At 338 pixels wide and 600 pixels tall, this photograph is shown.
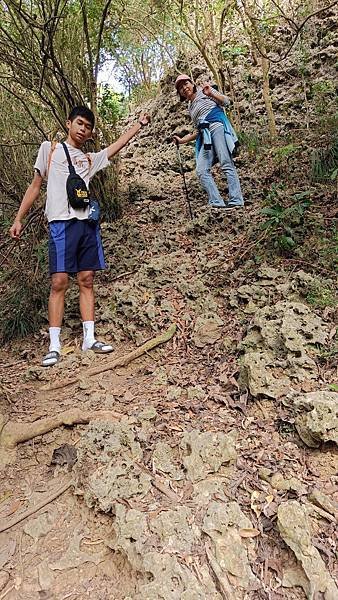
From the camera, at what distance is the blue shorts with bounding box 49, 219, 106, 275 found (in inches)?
126

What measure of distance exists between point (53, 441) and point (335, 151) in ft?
13.7

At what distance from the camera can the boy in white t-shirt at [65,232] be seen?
10.5ft

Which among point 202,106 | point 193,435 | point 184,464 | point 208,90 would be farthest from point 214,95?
point 184,464

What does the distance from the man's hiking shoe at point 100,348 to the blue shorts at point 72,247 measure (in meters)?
0.61

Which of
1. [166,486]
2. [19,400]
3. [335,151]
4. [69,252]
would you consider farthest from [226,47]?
[166,486]

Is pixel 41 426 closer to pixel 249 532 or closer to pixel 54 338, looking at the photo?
pixel 54 338

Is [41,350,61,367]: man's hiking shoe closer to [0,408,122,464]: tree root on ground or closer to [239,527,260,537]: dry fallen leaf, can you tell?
[0,408,122,464]: tree root on ground

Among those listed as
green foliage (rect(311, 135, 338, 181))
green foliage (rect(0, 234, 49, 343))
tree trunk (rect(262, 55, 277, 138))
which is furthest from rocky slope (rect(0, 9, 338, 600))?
tree trunk (rect(262, 55, 277, 138))

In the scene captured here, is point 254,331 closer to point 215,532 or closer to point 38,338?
point 215,532

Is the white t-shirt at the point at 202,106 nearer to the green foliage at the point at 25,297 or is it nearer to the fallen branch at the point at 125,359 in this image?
the green foliage at the point at 25,297

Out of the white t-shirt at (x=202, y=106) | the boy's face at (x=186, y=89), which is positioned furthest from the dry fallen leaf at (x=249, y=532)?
the boy's face at (x=186, y=89)

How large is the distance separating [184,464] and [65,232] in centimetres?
198

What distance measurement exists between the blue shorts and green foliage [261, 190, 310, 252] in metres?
1.56

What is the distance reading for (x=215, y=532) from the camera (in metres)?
1.66
